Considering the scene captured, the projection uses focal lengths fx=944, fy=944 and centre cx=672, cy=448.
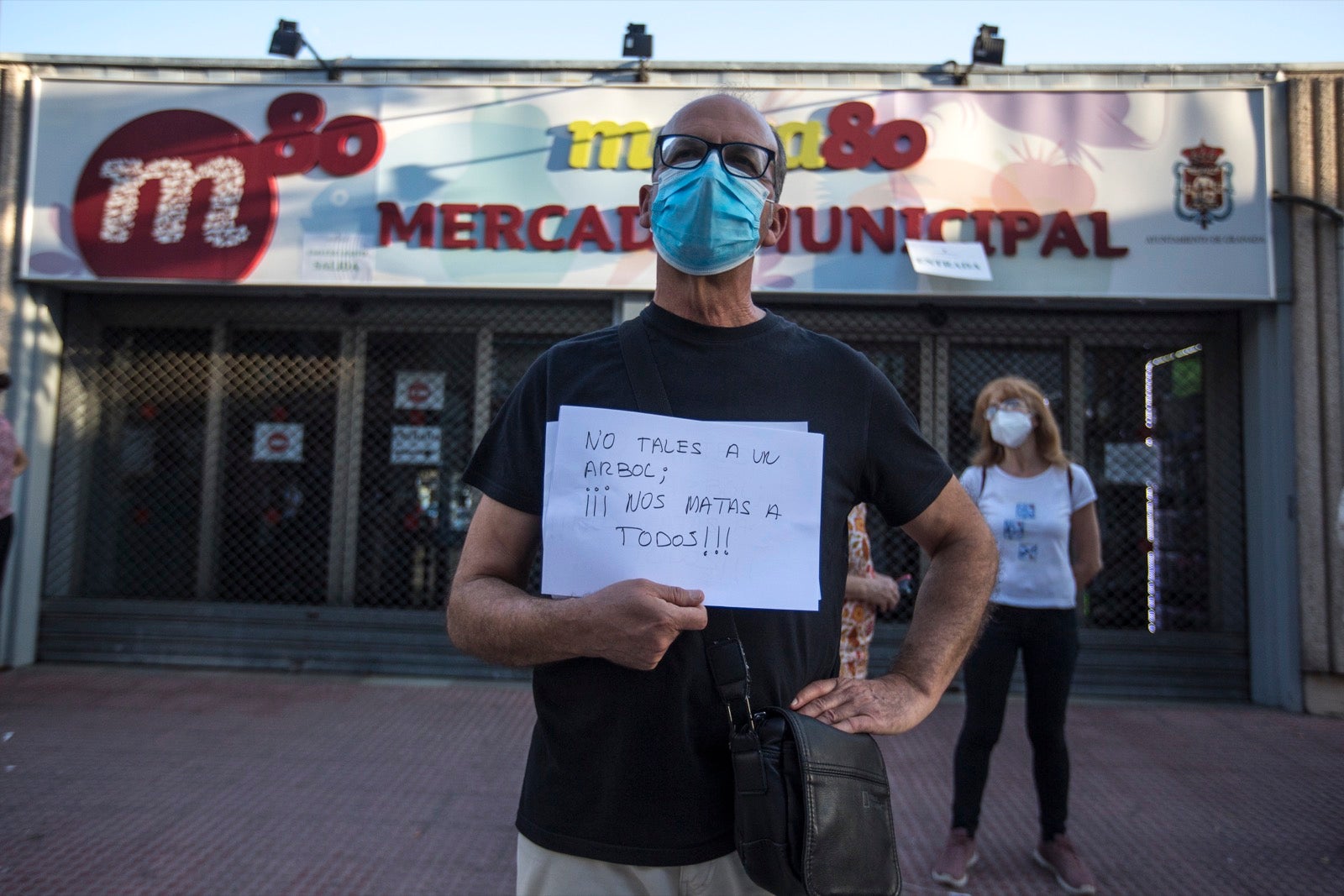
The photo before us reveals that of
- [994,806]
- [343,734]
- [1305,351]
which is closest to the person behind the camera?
[994,806]

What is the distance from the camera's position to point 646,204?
1749mm

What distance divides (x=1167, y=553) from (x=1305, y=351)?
5.76 ft

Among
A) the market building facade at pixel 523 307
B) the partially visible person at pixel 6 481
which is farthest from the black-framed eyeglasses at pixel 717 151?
the partially visible person at pixel 6 481

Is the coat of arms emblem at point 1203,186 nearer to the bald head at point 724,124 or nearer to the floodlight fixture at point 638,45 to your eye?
the floodlight fixture at point 638,45

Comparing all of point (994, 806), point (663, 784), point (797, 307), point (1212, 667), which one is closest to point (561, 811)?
point (663, 784)

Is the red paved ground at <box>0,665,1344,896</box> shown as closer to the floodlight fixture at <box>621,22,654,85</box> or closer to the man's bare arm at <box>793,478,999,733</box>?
the man's bare arm at <box>793,478,999,733</box>

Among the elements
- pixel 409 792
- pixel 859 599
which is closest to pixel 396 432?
pixel 409 792

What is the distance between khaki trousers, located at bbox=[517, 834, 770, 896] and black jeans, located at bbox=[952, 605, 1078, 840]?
9.00 feet

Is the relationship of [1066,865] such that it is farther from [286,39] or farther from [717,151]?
[286,39]

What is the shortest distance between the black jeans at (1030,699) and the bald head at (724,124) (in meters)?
2.83

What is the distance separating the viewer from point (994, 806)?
4824mm

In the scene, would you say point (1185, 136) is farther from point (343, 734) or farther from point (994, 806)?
point (343, 734)

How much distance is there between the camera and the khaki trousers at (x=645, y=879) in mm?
1462

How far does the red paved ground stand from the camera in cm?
395
